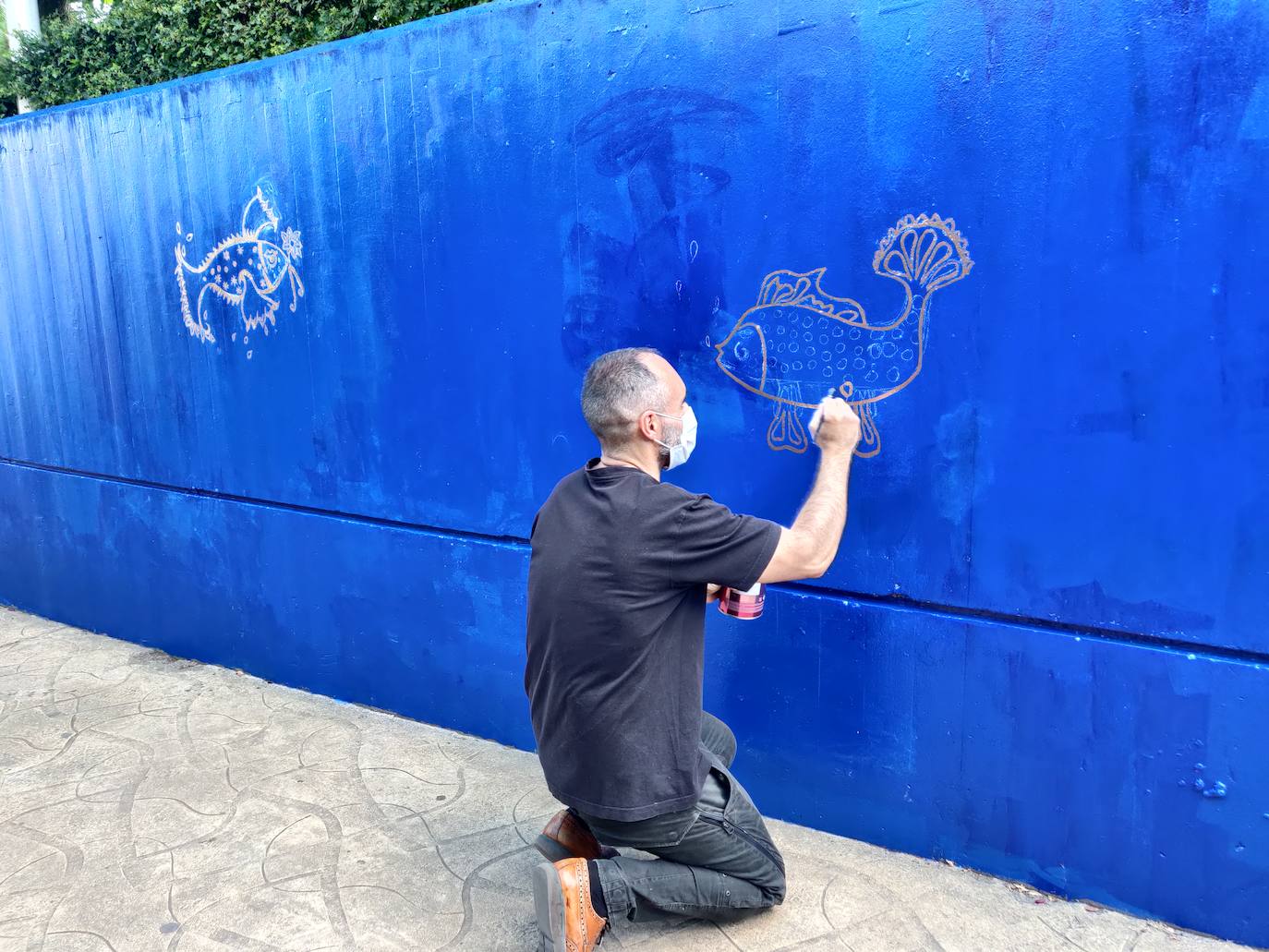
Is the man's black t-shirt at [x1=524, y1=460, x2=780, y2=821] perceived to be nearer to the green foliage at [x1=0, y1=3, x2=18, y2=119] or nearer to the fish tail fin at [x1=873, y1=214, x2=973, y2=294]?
the fish tail fin at [x1=873, y1=214, x2=973, y2=294]

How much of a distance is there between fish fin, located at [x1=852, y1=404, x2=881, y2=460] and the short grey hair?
28.9 inches

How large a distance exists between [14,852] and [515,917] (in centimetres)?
166

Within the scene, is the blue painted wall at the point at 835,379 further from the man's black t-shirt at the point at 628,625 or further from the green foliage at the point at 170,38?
the green foliage at the point at 170,38

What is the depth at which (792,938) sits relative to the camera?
248 centimetres

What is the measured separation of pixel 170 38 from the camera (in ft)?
20.3

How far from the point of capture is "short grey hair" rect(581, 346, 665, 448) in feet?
7.45

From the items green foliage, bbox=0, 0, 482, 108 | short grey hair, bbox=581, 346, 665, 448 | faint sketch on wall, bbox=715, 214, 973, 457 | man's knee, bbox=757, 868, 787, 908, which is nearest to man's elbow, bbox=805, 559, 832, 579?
short grey hair, bbox=581, 346, 665, 448

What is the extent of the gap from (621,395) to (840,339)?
A: 80cm

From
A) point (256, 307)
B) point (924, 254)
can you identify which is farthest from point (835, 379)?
point (256, 307)

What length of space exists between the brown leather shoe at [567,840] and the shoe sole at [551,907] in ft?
0.67

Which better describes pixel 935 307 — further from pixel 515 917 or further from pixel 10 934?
pixel 10 934

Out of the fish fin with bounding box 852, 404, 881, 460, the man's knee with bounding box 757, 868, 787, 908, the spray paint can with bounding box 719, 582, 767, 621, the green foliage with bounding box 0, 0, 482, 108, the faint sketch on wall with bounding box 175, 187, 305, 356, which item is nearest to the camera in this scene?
the spray paint can with bounding box 719, 582, 767, 621

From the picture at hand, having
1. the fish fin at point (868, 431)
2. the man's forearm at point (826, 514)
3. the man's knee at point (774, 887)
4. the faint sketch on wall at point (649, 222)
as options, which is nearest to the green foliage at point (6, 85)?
the faint sketch on wall at point (649, 222)

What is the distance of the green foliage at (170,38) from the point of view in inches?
208
